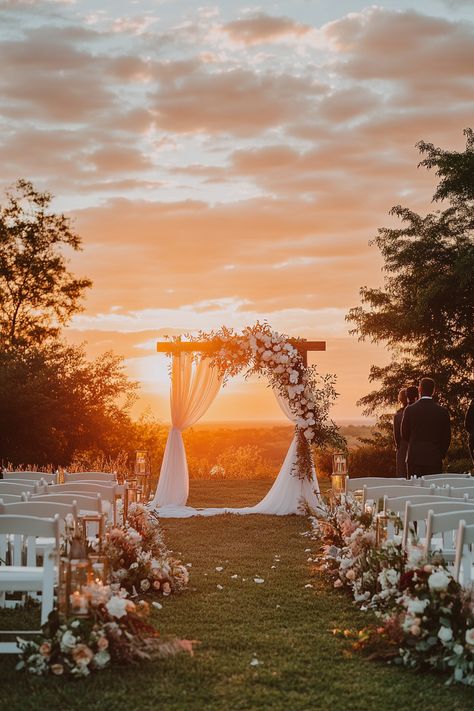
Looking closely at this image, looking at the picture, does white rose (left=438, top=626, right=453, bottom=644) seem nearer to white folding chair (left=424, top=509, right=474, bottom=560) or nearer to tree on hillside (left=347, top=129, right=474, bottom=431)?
Result: white folding chair (left=424, top=509, right=474, bottom=560)

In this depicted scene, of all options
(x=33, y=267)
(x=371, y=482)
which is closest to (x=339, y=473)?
(x=371, y=482)

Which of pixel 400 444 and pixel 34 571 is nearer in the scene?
pixel 34 571

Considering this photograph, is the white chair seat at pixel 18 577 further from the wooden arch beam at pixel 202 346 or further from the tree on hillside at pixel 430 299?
the tree on hillside at pixel 430 299

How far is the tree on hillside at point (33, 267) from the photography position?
2862 cm

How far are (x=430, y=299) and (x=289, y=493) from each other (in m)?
11.4

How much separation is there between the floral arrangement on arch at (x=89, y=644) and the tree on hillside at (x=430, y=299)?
19566 millimetres

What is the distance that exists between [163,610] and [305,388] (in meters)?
8.15

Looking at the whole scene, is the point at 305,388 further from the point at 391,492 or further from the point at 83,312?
the point at 83,312

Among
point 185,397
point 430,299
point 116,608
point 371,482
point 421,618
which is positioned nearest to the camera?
point 116,608

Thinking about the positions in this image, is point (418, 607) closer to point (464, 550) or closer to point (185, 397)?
point (464, 550)

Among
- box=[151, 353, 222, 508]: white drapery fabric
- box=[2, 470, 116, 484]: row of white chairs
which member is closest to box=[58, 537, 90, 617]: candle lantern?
box=[2, 470, 116, 484]: row of white chairs

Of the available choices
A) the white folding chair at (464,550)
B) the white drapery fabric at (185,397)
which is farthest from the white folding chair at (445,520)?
the white drapery fabric at (185,397)

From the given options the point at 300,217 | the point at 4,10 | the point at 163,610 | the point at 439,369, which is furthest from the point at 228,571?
the point at 439,369

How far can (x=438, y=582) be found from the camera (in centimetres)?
514
